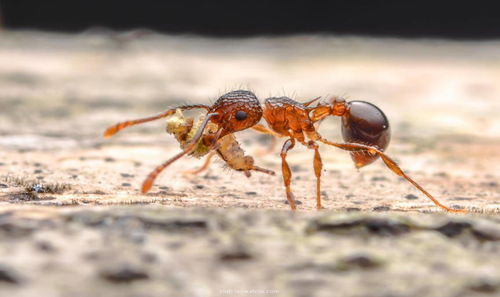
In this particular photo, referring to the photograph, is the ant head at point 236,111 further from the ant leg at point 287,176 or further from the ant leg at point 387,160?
the ant leg at point 387,160

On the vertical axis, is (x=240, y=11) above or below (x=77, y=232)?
above

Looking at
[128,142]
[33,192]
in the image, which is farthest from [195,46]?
[33,192]

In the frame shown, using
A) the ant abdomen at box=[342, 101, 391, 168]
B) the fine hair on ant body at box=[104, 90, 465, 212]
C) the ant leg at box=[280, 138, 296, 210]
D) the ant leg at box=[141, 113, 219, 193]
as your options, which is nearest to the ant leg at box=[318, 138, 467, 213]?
the fine hair on ant body at box=[104, 90, 465, 212]

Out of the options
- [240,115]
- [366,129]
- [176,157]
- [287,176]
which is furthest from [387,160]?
[176,157]

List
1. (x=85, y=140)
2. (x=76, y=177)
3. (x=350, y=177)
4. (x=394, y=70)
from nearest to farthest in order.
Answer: (x=76, y=177) → (x=350, y=177) → (x=85, y=140) → (x=394, y=70)

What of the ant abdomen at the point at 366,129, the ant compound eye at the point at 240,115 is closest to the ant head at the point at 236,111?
the ant compound eye at the point at 240,115

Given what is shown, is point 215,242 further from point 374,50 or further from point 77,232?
point 374,50

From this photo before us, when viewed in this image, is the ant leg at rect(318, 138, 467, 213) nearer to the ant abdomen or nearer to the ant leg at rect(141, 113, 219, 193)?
the ant abdomen
